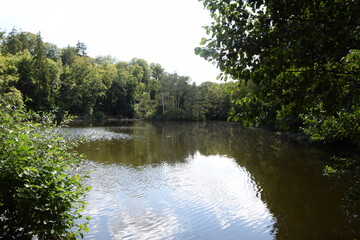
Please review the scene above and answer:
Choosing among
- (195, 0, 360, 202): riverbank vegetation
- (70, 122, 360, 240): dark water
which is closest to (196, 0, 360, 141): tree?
(195, 0, 360, 202): riverbank vegetation

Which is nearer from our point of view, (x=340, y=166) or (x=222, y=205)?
(x=340, y=166)

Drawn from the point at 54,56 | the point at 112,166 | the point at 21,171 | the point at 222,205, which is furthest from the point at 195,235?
the point at 54,56

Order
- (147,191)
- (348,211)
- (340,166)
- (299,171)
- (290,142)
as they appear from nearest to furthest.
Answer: (340,166)
(348,211)
(147,191)
(299,171)
(290,142)

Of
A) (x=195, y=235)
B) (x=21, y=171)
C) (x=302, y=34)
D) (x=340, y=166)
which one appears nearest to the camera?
(x=302, y=34)

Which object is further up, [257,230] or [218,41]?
[218,41]

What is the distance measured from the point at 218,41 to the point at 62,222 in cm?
396

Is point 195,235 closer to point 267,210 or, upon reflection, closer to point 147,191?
point 267,210

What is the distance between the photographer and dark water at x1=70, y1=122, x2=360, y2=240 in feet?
26.6

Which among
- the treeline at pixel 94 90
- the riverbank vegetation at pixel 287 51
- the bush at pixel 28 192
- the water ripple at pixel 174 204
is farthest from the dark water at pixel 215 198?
the treeline at pixel 94 90

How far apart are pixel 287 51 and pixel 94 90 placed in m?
65.5

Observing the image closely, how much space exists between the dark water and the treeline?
1431 inches

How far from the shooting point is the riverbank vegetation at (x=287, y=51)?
3.10m

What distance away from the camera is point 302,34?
10.5 feet

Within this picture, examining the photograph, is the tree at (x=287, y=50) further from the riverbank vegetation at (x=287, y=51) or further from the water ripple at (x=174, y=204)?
the water ripple at (x=174, y=204)
